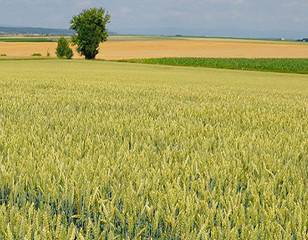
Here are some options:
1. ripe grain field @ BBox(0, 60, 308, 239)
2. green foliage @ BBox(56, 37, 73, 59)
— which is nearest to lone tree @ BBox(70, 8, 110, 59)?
green foliage @ BBox(56, 37, 73, 59)

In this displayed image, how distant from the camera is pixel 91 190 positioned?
1674 mm

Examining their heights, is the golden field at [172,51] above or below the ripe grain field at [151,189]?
above

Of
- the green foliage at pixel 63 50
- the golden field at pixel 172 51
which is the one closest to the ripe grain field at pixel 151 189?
the golden field at pixel 172 51

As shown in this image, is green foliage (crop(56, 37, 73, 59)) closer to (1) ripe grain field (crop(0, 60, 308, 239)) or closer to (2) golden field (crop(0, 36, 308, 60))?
(2) golden field (crop(0, 36, 308, 60))

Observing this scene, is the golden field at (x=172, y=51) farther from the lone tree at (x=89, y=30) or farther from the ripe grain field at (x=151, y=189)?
the ripe grain field at (x=151, y=189)

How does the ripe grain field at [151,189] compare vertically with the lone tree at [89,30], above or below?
below

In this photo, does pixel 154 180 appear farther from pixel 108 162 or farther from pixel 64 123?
pixel 64 123

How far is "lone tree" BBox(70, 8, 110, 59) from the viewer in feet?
250

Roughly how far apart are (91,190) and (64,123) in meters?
1.86

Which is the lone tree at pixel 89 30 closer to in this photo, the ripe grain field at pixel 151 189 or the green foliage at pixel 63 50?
the green foliage at pixel 63 50

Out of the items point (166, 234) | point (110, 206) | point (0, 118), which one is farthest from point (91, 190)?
point (0, 118)

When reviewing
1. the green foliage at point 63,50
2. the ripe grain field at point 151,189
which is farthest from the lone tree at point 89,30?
the ripe grain field at point 151,189

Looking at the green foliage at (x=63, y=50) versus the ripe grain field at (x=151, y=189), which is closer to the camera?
the ripe grain field at (x=151, y=189)

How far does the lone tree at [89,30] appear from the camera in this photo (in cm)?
7606
